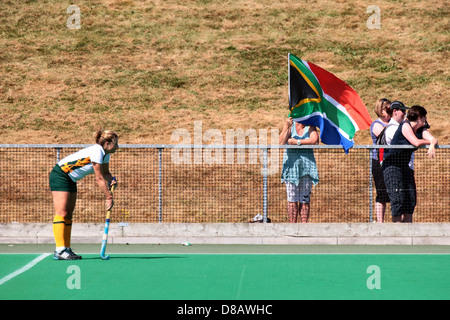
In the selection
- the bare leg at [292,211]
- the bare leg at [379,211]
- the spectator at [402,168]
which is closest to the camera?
the spectator at [402,168]

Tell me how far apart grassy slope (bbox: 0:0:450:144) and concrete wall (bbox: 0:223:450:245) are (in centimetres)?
1636

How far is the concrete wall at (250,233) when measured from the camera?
13305 millimetres

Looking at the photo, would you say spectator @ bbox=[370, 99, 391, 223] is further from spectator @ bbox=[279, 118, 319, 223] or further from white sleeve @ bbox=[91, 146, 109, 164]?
white sleeve @ bbox=[91, 146, 109, 164]

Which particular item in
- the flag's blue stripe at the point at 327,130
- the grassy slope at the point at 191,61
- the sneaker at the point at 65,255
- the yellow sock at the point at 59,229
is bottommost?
the sneaker at the point at 65,255

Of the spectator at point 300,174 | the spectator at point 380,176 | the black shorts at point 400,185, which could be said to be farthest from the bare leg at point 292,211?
the black shorts at point 400,185

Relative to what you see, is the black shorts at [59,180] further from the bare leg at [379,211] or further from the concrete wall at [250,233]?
the bare leg at [379,211]

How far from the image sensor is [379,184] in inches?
527

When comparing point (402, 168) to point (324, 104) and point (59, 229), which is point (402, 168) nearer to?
point (324, 104)

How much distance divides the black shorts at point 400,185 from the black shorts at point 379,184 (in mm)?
211

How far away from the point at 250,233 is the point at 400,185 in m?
2.58

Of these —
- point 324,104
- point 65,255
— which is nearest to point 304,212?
point 324,104

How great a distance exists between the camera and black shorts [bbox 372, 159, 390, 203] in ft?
43.8

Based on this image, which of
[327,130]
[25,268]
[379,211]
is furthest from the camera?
[327,130]
